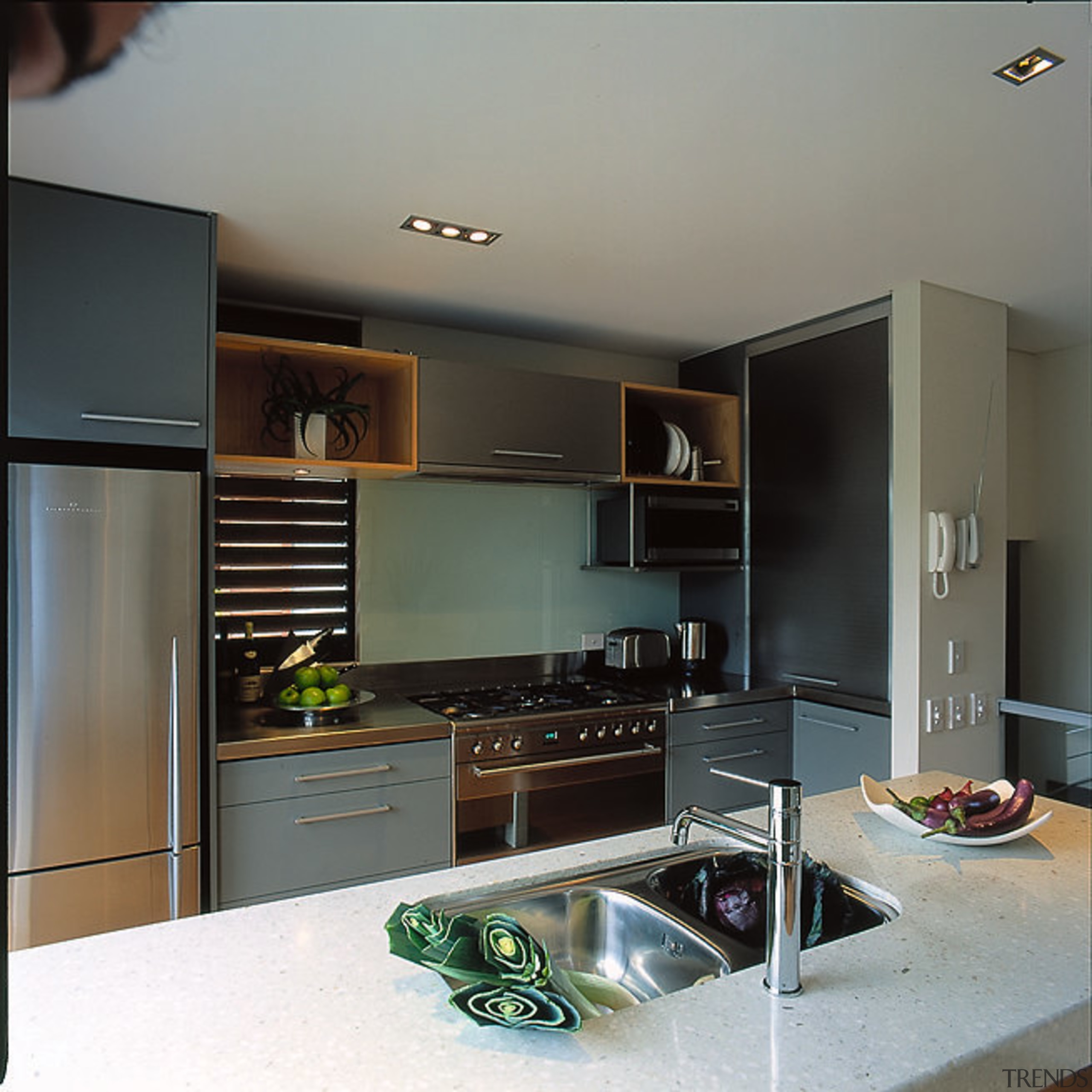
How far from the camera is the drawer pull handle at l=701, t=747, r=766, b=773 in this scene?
8.98 feet

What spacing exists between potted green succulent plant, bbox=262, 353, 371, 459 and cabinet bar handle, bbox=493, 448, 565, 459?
1.40ft

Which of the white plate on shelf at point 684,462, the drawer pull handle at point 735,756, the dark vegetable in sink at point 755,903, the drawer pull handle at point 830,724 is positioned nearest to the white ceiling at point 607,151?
the white plate on shelf at point 684,462

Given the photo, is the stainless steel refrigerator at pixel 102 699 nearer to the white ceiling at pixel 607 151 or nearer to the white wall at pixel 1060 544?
the white ceiling at pixel 607 151

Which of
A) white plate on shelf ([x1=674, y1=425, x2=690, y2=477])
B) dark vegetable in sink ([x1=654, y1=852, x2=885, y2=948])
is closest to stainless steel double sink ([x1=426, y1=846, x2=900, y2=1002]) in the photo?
dark vegetable in sink ([x1=654, y1=852, x2=885, y2=948])

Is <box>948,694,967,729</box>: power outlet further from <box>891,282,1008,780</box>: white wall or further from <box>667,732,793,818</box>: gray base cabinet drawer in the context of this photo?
<box>667,732,793,818</box>: gray base cabinet drawer

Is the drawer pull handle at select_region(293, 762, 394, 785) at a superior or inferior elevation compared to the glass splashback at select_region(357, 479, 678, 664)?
inferior

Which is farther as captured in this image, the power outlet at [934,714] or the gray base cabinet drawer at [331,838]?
the power outlet at [934,714]

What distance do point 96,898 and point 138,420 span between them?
1059 millimetres

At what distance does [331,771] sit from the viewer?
213cm

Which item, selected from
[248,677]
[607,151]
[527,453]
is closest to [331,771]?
[248,677]

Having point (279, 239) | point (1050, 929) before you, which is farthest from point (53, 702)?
point (1050, 929)

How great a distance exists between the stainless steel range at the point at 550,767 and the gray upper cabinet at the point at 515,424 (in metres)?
0.75

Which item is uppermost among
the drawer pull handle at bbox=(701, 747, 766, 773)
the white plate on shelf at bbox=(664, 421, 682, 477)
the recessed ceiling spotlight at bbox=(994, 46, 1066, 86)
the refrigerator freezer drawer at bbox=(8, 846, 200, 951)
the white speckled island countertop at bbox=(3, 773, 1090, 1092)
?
the recessed ceiling spotlight at bbox=(994, 46, 1066, 86)

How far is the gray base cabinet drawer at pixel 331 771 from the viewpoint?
2021mm
